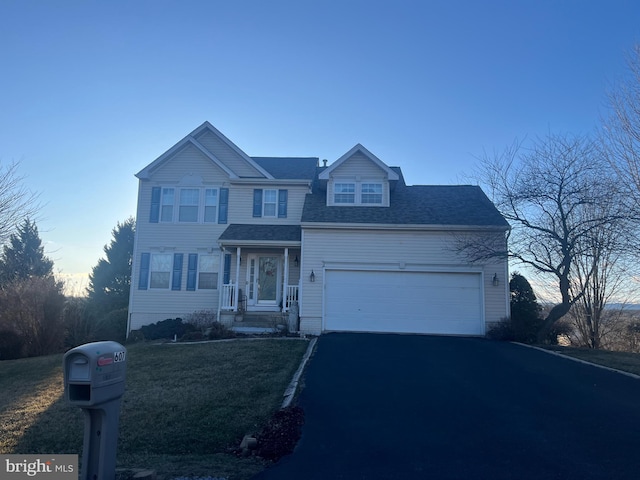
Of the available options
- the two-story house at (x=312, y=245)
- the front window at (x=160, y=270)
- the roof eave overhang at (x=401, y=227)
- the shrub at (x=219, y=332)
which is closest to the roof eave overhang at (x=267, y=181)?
the two-story house at (x=312, y=245)

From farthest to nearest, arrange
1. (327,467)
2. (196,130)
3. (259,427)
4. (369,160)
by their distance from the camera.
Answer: (196,130), (369,160), (259,427), (327,467)

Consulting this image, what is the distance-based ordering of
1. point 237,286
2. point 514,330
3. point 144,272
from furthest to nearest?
point 144,272 → point 237,286 → point 514,330

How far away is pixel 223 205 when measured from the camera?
18141 mm

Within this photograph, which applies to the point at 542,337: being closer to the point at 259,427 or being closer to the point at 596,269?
the point at 596,269

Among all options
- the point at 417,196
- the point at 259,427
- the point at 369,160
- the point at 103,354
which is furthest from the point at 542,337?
the point at 103,354

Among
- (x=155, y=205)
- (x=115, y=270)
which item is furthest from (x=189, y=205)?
(x=115, y=270)

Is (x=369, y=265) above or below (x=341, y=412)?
above

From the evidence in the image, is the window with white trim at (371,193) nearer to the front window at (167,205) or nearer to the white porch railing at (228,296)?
the white porch railing at (228,296)

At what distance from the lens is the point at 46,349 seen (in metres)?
14.6

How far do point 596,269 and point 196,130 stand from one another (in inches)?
749

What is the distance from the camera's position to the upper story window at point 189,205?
59.4ft

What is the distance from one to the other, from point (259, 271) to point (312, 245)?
10.9 ft

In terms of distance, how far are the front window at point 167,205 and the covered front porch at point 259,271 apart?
2.73 metres

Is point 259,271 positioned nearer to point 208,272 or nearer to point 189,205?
point 208,272
